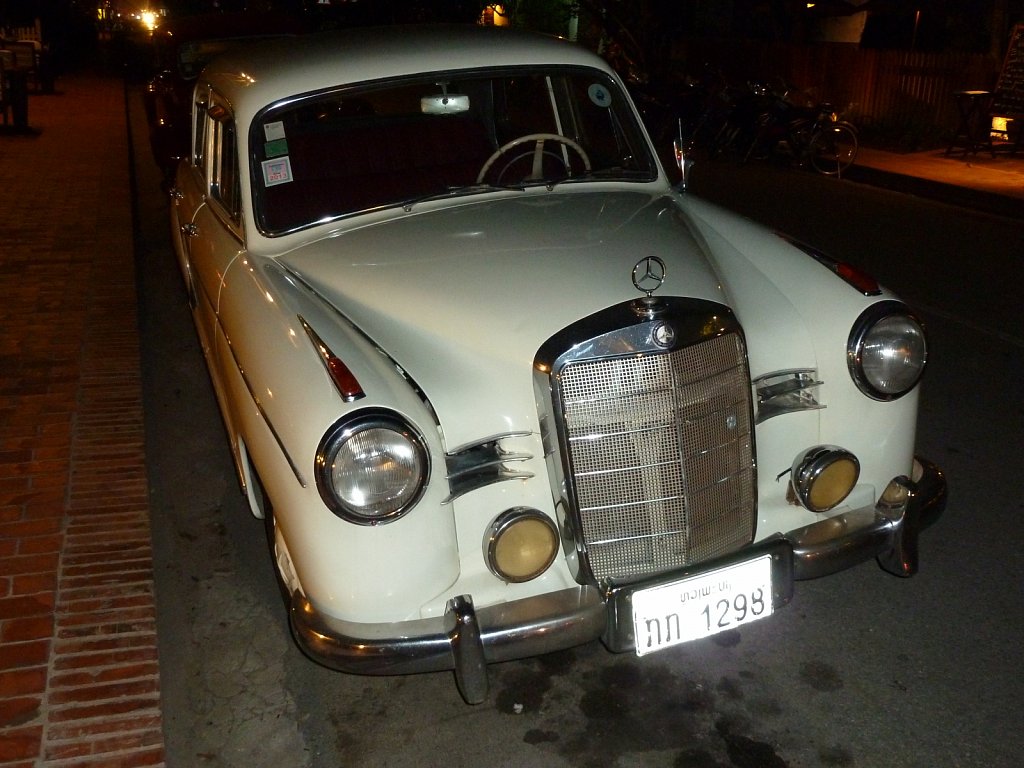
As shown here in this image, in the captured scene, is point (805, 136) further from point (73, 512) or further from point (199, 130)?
point (73, 512)

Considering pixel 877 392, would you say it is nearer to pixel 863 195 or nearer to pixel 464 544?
pixel 464 544

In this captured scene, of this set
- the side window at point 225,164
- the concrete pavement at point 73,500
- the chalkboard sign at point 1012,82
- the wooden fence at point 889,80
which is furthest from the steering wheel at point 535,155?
the wooden fence at point 889,80

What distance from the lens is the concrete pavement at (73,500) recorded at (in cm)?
308

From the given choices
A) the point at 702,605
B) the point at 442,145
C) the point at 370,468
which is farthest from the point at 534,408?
the point at 442,145

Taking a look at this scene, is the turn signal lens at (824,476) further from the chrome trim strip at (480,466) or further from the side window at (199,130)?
the side window at (199,130)

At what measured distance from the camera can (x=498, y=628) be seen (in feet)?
8.95

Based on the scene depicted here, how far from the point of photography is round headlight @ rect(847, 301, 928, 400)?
3.17 metres

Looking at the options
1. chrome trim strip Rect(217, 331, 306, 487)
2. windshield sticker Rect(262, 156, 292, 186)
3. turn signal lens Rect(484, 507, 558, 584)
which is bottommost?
turn signal lens Rect(484, 507, 558, 584)

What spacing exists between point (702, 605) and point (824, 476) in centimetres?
56

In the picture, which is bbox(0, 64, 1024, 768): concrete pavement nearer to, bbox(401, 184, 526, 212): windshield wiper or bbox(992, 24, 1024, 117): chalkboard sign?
bbox(401, 184, 526, 212): windshield wiper

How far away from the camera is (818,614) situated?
3.57 metres

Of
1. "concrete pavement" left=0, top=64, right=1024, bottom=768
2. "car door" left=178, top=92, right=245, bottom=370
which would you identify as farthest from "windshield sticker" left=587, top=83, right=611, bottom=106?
"concrete pavement" left=0, top=64, right=1024, bottom=768

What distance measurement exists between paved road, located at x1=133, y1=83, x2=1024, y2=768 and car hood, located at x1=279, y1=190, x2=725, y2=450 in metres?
0.94

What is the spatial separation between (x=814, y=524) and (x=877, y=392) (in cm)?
45
